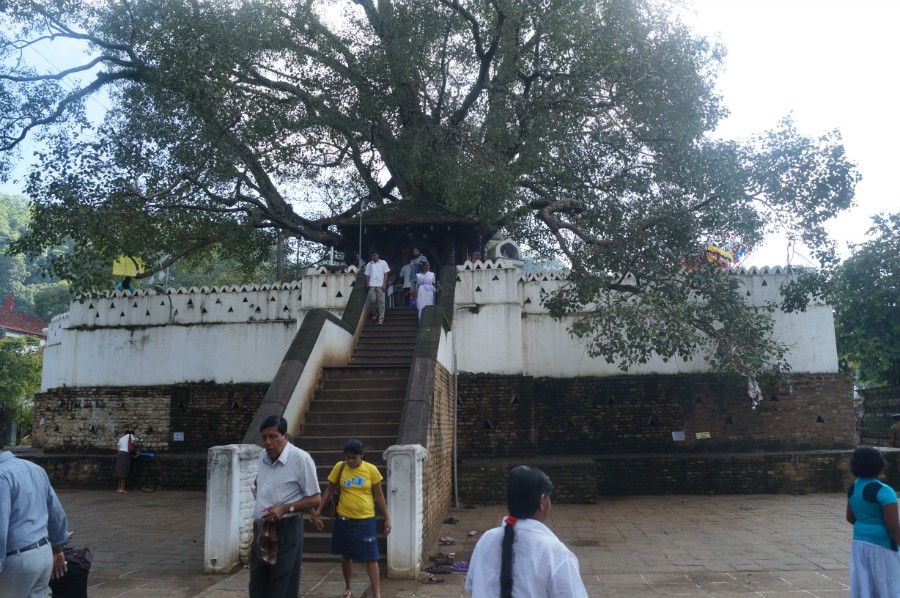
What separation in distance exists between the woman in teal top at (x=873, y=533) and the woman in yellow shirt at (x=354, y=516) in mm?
3326

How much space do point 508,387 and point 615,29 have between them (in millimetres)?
7252

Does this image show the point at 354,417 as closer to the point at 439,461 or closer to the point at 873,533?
the point at 439,461

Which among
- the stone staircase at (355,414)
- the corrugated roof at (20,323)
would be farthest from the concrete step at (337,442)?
the corrugated roof at (20,323)

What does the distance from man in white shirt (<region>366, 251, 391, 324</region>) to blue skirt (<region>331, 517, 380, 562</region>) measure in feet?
21.7

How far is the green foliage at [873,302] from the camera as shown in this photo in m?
16.4

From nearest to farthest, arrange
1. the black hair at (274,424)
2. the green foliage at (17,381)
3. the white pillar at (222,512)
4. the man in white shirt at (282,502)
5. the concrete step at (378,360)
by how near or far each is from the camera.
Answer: the man in white shirt at (282,502)
the black hair at (274,424)
the white pillar at (222,512)
the concrete step at (378,360)
the green foliage at (17,381)

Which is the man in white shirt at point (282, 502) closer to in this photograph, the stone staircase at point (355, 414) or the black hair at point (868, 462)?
the stone staircase at point (355, 414)

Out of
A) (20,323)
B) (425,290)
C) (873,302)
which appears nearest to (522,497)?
(425,290)

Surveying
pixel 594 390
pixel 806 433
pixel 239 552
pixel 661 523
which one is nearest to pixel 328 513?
pixel 239 552

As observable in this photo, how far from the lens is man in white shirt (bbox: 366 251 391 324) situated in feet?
38.5

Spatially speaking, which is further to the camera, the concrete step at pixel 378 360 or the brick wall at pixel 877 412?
the brick wall at pixel 877 412

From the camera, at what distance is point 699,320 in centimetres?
1089

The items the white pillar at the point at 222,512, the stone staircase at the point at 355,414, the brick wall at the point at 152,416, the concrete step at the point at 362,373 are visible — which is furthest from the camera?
the brick wall at the point at 152,416

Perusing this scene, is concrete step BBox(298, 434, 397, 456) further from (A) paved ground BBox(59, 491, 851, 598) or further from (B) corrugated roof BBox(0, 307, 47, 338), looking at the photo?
(B) corrugated roof BBox(0, 307, 47, 338)
